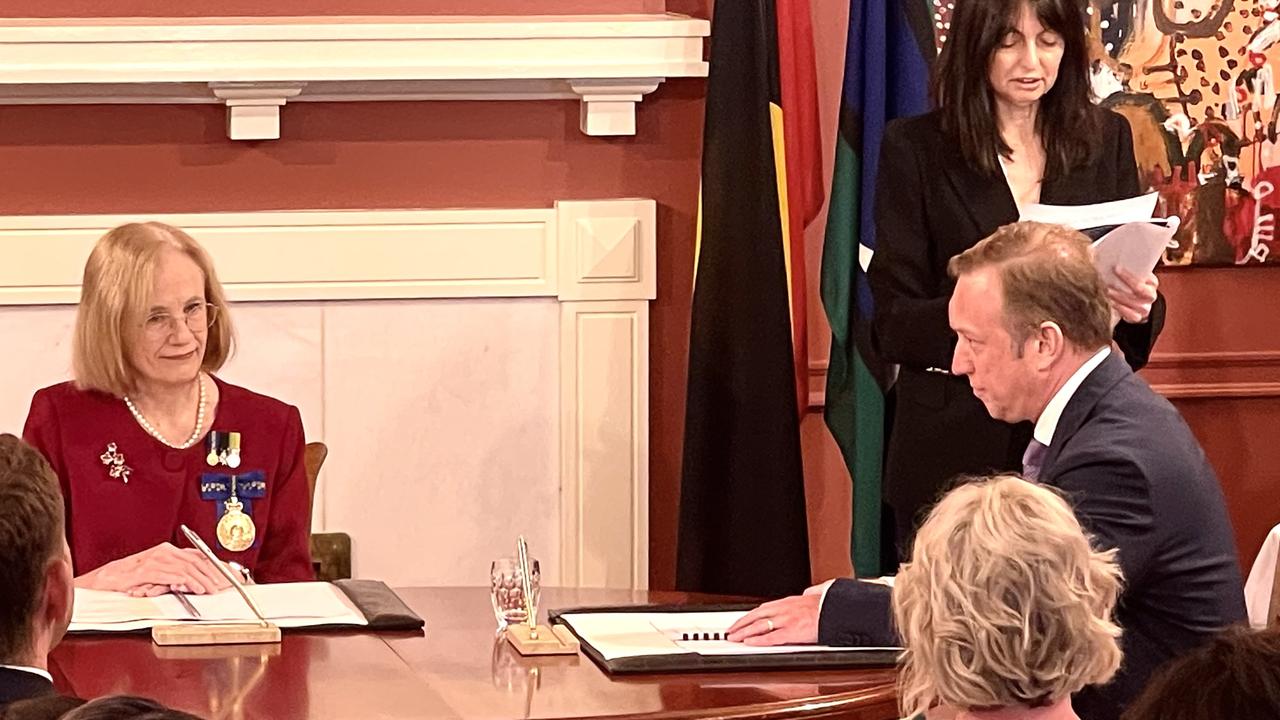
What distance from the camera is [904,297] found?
3.81 m

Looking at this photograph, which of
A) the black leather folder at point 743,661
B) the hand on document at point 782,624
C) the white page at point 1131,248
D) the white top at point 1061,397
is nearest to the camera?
the black leather folder at point 743,661

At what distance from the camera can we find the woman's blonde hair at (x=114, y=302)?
3580mm

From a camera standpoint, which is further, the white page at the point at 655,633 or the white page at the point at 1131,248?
the white page at the point at 1131,248

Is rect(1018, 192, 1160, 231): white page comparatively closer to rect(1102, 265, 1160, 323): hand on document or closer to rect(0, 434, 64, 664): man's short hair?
rect(1102, 265, 1160, 323): hand on document

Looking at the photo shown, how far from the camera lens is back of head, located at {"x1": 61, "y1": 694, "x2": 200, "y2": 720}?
122cm

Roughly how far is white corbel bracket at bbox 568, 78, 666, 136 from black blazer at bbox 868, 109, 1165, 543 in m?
1.04

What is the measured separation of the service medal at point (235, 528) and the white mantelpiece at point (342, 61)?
1.37 meters

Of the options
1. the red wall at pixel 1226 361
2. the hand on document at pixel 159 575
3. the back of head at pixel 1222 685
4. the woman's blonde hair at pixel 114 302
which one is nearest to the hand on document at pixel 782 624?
the hand on document at pixel 159 575

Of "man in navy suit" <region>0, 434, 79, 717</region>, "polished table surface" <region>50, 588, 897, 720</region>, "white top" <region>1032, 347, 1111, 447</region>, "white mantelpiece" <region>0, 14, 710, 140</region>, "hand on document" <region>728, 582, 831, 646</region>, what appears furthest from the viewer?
"white mantelpiece" <region>0, 14, 710, 140</region>

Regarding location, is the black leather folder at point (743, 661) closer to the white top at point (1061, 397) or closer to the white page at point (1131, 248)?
the white top at point (1061, 397)

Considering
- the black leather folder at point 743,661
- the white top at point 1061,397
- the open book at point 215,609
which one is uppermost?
the white top at point 1061,397

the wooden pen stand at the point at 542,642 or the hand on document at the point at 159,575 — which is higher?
the hand on document at the point at 159,575

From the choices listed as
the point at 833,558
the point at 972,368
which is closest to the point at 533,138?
the point at 833,558

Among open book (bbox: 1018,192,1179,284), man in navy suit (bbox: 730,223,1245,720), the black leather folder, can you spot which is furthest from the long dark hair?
the black leather folder
